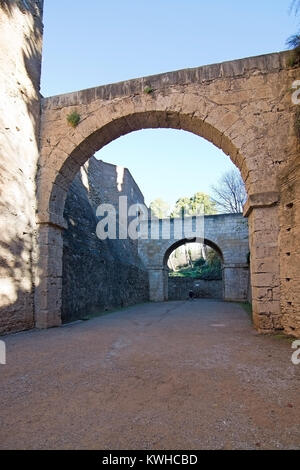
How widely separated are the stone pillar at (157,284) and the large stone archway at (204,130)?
10438mm

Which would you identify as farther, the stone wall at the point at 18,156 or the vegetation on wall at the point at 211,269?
the vegetation on wall at the point at 211,269

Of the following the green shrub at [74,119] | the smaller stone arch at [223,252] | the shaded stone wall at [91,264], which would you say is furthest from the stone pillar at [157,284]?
the green shrub at [74,119]

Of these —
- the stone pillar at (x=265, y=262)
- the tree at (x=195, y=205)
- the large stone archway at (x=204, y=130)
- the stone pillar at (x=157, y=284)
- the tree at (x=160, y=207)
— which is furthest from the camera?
the tree at (x=160, y=207)

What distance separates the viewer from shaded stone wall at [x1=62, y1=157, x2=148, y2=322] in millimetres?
6586

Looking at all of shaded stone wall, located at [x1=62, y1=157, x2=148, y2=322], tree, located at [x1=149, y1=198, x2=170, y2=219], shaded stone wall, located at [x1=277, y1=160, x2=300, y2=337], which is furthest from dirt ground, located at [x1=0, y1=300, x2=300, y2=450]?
tree, located at [x1=149, y1=198, x2=170, y2=219]

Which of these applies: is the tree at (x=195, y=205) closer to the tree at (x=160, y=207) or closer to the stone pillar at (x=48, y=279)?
the tree at (x=160, y=207)

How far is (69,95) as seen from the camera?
5.98 meters

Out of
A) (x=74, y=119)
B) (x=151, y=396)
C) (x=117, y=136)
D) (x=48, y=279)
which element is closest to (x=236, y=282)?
(x=117, y=136)

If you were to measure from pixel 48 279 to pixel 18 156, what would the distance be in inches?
93.4

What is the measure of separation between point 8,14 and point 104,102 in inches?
85.6

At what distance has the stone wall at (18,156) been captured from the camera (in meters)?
4.68

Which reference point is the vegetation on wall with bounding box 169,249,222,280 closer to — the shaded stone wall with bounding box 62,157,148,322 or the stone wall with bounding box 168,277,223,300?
the stone wall with bounding box 168,277,223,300
